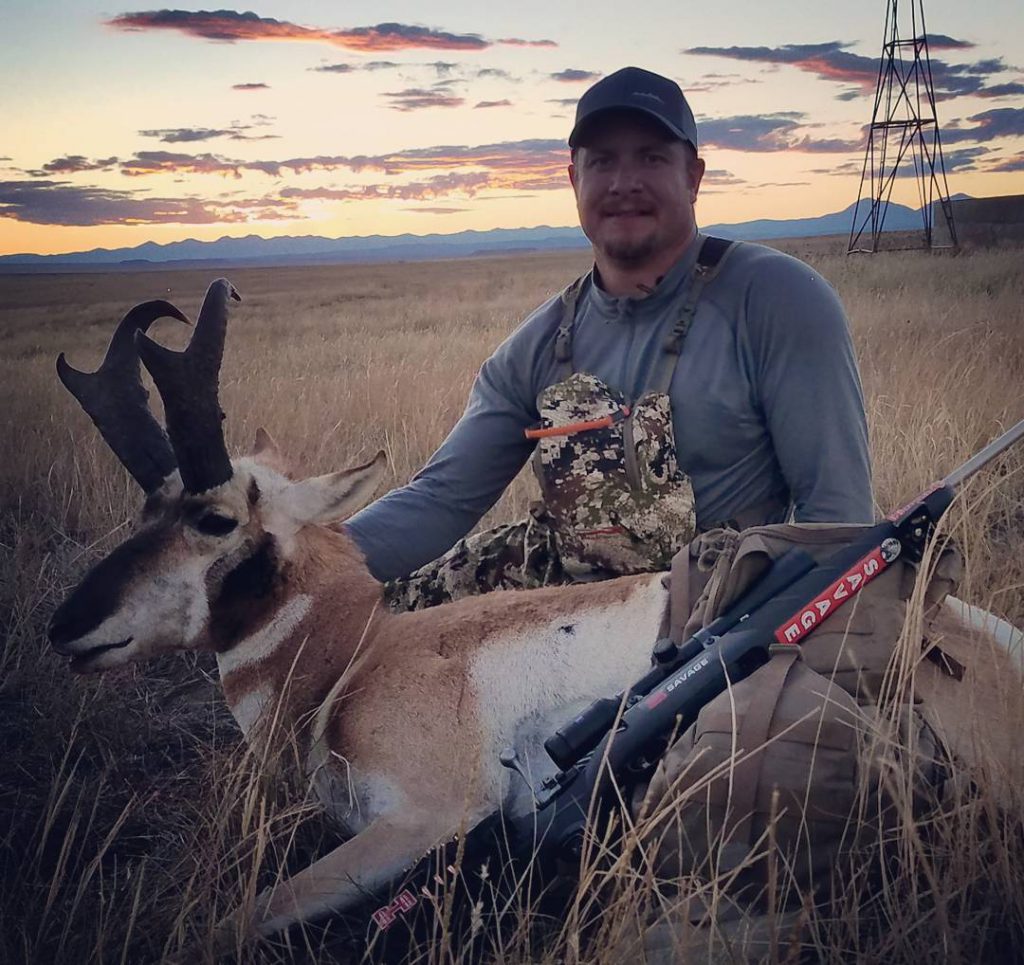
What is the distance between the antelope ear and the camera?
3.24 meters

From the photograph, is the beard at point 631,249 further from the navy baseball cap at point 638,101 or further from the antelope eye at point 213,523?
the antelope eye at point 213,523

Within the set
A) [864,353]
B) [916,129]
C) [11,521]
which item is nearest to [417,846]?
[11,521]

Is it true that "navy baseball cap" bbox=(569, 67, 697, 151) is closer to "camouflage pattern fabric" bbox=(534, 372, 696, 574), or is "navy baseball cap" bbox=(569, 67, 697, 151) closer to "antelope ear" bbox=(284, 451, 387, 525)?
"camouflage pattern fabric" bbox=(534, 372, 696, 574)

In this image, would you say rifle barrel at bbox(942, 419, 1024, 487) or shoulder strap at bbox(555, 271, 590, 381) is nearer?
rifle barrel at bbox(942, 419, 1024, 487)

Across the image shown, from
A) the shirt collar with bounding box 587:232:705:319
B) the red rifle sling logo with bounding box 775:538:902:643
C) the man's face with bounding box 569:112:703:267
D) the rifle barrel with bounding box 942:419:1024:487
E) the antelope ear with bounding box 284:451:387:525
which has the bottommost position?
the red rifle sling logo with bounding box 775:538:902:643

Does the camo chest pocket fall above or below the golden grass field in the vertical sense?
above

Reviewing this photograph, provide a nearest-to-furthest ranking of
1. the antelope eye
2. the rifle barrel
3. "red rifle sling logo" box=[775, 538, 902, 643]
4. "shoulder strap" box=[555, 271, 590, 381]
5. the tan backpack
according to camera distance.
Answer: the tan backpack
"red rifle sling logo" box=[775, 538, 902, 643]
the rifle barrel
the antelope eye
"shoulder strap" box=[555, 271, 590, 381]

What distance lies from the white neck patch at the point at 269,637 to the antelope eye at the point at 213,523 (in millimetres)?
350

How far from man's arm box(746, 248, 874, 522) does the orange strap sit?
0.53 metres

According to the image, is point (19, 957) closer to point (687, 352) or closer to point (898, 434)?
point (687, 352)

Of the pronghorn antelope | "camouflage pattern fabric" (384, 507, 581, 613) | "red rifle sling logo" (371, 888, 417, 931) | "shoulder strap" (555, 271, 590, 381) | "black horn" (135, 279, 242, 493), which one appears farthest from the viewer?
"camouflage pattern fabric" (384, 507, 581, 613)

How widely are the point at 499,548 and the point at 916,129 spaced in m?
28.6

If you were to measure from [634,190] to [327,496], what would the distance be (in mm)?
1713

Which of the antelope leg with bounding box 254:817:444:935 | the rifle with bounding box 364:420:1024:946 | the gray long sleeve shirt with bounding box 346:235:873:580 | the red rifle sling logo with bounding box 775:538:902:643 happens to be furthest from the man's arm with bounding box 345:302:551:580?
the red rifle sling logo with bounding box 775:538:902:643
